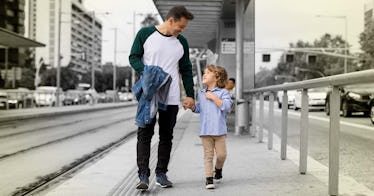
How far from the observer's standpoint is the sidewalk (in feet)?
20.0

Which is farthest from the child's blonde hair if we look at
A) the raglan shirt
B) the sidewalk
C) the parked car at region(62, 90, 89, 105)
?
the parked car at region(62, 90, 89, 105)

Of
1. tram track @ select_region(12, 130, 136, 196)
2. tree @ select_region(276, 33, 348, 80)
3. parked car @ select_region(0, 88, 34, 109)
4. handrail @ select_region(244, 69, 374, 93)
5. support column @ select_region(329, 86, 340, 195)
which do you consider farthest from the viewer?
tree @ select_region(276, 33, 348, 80)

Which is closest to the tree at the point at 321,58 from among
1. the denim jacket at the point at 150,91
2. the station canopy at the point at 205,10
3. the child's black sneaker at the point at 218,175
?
the station canopy at the point at 205,10

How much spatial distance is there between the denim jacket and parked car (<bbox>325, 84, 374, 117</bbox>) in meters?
1.60

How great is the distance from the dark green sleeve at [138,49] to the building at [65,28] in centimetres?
4607

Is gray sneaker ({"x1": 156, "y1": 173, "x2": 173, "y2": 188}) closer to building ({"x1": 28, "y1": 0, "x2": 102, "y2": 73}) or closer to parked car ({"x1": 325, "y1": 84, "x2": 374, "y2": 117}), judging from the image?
parked car ({"x1": 325, "y1": 84, "x2": 374, "y2": 117})

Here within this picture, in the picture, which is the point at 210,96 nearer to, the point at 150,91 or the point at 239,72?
the point at 150,91

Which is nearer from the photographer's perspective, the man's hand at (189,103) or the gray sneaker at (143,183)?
the gray sneaker at (143,183)

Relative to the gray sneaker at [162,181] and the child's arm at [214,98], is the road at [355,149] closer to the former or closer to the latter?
the child's arm at [214,98]

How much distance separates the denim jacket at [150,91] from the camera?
588 cm

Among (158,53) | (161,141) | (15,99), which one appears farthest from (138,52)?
(15,99)

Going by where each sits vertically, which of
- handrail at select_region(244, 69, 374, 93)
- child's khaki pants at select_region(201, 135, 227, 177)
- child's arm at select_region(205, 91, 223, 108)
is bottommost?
child's khaki pants at select_region(201, 135, 227, 177)

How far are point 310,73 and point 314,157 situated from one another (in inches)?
4745

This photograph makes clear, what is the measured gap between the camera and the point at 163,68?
6.14m
